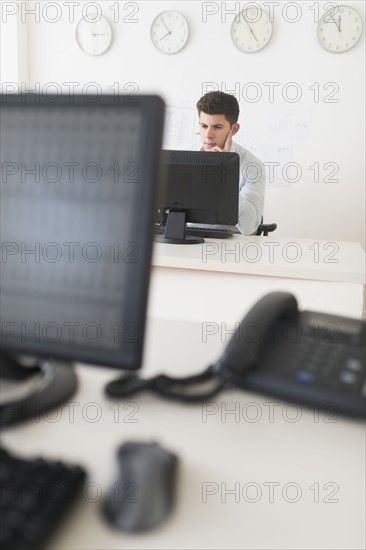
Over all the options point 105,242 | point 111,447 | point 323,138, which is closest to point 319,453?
point 111,447

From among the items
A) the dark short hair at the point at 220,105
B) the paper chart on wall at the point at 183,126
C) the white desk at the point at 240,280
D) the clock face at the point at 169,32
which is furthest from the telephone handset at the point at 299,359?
the clock face at the point at 169,32

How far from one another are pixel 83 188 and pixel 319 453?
0.40 m

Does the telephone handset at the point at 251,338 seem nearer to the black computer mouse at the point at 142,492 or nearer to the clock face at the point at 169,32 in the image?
the black computer mouse at the point at 142,492

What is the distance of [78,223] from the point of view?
1.81 feet

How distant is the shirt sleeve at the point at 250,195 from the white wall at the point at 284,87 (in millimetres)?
850

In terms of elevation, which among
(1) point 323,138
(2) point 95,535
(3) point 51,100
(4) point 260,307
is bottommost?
(2) point 95,535

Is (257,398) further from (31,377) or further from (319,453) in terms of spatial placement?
(31,377)

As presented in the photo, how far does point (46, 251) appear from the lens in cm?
57

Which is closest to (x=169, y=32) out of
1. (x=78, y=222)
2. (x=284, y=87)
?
(x=284, y=87)

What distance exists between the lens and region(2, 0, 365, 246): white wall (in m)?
3.44

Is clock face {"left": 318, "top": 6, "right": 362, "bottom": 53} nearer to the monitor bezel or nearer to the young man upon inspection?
the young man

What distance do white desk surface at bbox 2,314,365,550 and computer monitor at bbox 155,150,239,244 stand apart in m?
1.46

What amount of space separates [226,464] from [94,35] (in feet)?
12.8

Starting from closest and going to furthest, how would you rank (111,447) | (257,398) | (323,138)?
1. (111,447)
2. (257,398)
3. (323,138)
